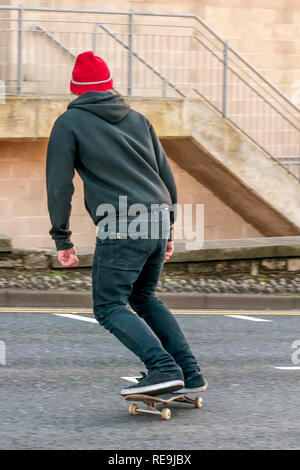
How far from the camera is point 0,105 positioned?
12961 millimetres

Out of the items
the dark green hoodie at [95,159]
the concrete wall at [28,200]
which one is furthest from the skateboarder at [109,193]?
the concrete wall at [28,200]

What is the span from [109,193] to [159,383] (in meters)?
0.98

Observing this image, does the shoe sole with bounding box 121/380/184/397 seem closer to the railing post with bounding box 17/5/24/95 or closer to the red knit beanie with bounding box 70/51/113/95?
the red knit beanie with bounding box 70/51/113/95

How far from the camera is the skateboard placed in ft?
17.4

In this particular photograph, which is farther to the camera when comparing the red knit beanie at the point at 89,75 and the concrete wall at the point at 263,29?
the concrete wall at the point at 263,29

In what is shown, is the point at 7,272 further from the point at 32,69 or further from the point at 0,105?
the point at 32,69

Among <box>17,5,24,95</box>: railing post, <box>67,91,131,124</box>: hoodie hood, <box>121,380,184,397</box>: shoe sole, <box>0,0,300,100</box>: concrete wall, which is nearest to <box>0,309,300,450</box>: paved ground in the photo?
<box>121,380,184,397</box>: shoe sole

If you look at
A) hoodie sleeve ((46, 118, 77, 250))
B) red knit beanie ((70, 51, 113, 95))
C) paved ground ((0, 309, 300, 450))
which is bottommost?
paved ground ((0, 309, 300, 450))

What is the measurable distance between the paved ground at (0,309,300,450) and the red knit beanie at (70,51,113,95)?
168 cm

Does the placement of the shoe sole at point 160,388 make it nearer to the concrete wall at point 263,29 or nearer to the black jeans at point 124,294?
the black jeans at point 124,294

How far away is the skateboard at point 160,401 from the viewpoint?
531 centimetres

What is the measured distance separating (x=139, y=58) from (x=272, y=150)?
320 cm

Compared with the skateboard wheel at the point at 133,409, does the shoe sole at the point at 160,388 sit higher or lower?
higher

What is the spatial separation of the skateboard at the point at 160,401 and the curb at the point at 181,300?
14.0 ft
